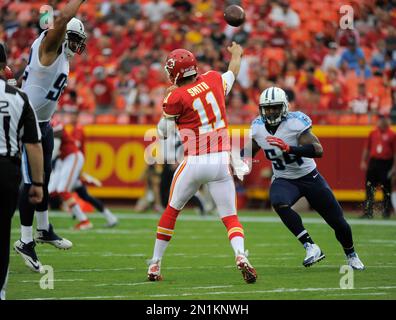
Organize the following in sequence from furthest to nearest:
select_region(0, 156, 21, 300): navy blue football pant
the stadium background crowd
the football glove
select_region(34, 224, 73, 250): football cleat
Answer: the stadium background crowd
select_region(34, 224, 73, 250): football cleat
the football glove
select_region(0, 156, 21, 300): navy blue football pant

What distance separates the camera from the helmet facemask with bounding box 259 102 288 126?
920cm

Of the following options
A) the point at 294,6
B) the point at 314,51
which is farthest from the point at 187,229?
the point at 294,6

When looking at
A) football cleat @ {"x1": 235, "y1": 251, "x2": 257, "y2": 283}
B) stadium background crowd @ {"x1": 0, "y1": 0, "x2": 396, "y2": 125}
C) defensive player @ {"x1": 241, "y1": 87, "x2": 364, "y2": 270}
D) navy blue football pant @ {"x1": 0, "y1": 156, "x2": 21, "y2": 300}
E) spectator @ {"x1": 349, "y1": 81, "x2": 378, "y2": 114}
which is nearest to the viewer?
navy blue football pant @ {"x1": 0, "y1": 156, "x2": 21, "y2": 300}

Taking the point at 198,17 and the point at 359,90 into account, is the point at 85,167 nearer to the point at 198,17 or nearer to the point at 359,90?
the point at 198,17

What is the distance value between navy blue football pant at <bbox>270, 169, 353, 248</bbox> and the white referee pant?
1198 mm

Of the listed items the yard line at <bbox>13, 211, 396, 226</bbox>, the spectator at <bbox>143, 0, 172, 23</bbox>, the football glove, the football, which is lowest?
the yard line at <bbox>13, 211, 396, 226</bbox>

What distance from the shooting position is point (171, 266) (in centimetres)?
945

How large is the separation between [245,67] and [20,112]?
12.5 metres

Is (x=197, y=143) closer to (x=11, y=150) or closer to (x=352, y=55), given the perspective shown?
(x=11, y=150)

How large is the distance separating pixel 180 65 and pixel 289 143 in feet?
5.76

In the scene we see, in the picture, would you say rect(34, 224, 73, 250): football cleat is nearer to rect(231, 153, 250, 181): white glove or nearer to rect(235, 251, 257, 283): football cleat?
rect(231, 153, 250, 181): white glove

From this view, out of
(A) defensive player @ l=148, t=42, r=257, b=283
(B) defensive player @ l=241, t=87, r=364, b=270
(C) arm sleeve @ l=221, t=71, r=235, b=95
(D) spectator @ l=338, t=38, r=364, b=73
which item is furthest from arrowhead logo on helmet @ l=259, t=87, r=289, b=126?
(D) spectator @ l=338, t=38, r=364, b=73

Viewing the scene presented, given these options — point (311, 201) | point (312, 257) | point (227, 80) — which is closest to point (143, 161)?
point (311, 201)

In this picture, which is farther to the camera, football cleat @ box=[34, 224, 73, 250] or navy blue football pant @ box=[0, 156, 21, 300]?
football cleat @ box=[34, 224, 73, 250]
